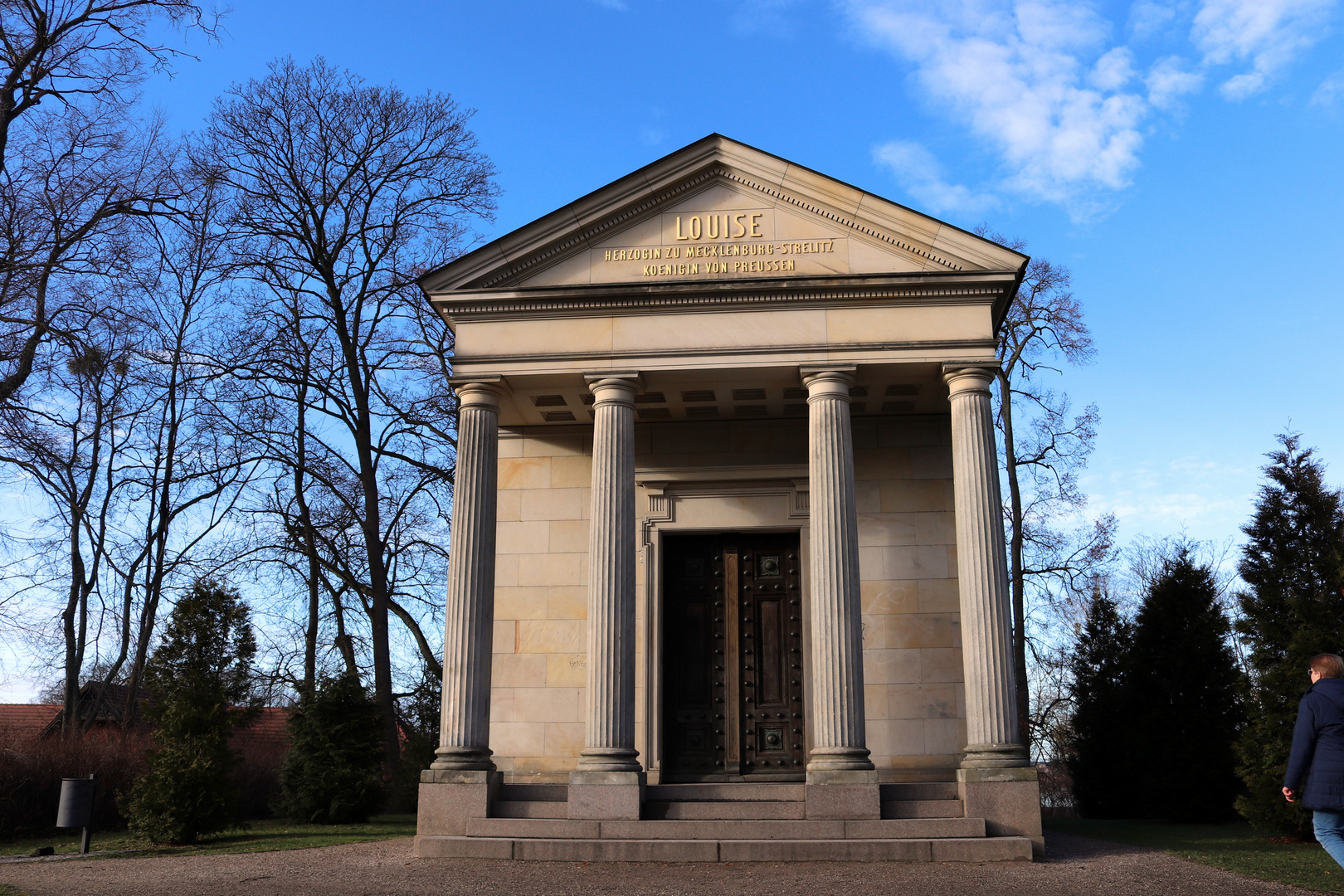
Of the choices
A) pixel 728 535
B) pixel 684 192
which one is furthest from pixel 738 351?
pixel 728 535

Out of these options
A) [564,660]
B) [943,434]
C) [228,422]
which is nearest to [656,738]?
[564,660]

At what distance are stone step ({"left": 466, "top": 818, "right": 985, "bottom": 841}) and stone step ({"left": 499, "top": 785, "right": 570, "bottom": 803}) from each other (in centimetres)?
71

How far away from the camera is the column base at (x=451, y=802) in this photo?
11992mm

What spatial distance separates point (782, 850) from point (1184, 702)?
11.4 meters

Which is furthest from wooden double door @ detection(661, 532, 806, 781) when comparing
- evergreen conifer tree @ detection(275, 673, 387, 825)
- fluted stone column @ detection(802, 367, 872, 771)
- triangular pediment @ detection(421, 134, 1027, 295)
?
evergreen conifer tree @ detection(275, 673, 387, 825)

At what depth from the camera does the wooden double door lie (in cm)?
1473

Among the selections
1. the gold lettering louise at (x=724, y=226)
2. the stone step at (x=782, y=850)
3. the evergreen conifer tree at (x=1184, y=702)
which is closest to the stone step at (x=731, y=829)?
the stone step at (x=782, y=850)

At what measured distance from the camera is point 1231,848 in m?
12.6

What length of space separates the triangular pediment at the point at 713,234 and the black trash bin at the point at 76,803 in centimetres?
769

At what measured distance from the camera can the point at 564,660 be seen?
48.9 ft

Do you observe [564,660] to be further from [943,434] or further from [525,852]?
[943,434]

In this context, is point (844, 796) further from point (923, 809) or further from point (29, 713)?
point (29, 713)

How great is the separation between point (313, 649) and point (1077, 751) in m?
16.7

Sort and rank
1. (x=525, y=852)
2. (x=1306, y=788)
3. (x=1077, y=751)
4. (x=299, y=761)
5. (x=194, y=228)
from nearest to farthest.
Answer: (x=1306, y=788), (x=525, y=852), (x=299, y=761), (x=1077, y=751), (x=194, y=228)
